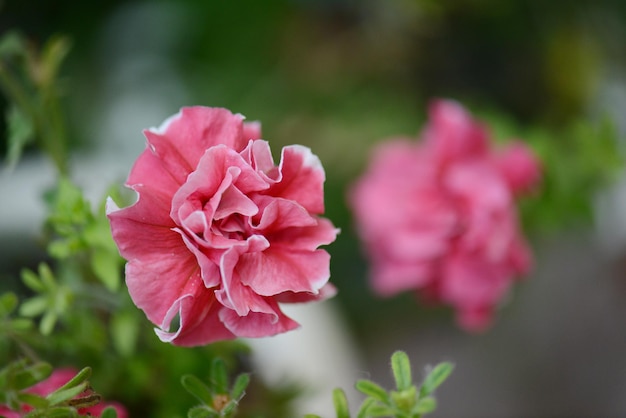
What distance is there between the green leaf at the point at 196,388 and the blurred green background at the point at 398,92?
502mm

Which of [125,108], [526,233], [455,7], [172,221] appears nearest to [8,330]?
[172,221]

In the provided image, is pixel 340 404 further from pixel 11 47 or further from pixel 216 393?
pixel 11 47

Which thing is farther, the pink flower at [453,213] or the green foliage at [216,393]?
the pink flower at [453,213]

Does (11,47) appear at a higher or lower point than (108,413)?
higher

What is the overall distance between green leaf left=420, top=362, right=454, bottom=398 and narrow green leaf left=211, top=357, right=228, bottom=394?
79 millimetres

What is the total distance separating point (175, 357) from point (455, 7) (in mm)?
623

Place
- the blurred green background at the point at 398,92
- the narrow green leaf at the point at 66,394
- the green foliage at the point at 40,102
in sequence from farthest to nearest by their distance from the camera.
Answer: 1. the blurred green background at the point at 398,92
2. the green foliage at the point at 40,102
3. the narrow green leaf at the point at 66,394

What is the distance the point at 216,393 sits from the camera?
0.29 m

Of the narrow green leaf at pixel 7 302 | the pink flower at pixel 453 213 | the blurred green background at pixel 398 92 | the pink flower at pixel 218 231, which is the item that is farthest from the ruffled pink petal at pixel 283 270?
the blurred green background at pixel 398 92

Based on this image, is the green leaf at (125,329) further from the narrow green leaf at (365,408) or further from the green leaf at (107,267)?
the narrow green leaf at (365,408)

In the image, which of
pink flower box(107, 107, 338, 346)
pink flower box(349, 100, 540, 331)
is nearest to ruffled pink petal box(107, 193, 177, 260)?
pink flower box(107, 107, 338, 346)

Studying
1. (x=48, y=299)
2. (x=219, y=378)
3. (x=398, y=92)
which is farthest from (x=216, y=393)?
(x=398, y=92)

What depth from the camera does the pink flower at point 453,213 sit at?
1.51ft

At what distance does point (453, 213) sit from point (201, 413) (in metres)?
0.27
